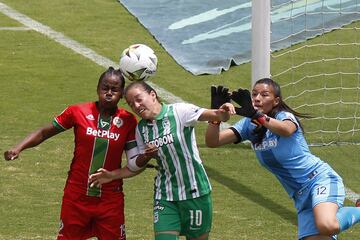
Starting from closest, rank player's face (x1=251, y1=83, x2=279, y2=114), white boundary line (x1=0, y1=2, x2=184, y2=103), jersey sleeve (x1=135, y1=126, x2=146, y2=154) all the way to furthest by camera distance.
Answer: jersey sleeve (x1=135, y1=126, x2=146, y2=154) → player's face (x1=251, y1=83, x2=279, y2=114) → white boundary line (x1=0, y1=2, x2=184, y2=103)

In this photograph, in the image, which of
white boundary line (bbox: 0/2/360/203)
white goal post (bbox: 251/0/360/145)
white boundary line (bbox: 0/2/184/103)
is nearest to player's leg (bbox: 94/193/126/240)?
white goal post (bbox: 251/0/360/145)

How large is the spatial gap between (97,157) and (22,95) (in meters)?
7.99

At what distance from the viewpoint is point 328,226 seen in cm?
880

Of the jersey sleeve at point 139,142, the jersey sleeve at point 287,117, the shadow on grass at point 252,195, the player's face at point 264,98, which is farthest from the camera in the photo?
the shadow on grass at point 252,195

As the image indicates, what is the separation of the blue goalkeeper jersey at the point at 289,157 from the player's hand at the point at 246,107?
28cm

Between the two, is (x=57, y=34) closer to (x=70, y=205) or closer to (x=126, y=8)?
(x=126, y=8)

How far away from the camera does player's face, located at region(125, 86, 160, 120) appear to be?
8670 millimetres

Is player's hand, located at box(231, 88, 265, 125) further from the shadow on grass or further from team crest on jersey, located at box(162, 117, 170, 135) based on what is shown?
the shadow on grass

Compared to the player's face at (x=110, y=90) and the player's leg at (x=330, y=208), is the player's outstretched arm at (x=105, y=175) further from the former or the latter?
the player's leg at (x=330, y=208)

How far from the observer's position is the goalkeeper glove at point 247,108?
872cm

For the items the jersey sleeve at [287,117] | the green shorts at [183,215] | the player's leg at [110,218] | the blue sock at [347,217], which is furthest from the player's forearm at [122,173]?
the blue sock at [347,217]

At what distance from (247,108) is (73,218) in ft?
5.44

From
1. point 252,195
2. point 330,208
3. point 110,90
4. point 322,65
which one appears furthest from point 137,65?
point 322,65

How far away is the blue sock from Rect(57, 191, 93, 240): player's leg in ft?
6.86
